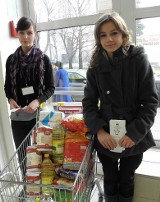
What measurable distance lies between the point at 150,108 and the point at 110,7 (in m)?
1.16

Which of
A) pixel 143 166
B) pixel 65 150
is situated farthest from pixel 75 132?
pixel 143 166

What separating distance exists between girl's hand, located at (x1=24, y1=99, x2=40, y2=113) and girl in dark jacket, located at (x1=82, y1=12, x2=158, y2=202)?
467 mm

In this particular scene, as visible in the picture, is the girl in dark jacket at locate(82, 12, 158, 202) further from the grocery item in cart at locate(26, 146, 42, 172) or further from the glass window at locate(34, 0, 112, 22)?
the glass window at locate(34, 0, 112, 22)

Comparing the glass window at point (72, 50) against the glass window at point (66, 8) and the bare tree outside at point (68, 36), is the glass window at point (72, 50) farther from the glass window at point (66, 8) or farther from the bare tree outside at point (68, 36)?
the glass window at point (66, 8)

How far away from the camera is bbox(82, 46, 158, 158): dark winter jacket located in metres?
1.29

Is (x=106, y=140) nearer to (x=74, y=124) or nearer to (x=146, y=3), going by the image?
(x=74, y=124)

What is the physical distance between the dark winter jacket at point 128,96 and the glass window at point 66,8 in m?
0.93

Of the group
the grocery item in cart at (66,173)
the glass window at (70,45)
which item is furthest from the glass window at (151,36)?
the grocery item in cart at (66,173)

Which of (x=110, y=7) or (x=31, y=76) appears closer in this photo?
(x=31, y=76)

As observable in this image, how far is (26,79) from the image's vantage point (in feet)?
6.10

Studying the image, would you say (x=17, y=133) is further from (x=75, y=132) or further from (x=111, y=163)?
(x=111, y=163)

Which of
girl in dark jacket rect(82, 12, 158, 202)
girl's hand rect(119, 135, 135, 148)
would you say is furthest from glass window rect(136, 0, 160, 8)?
girl's hand rect(119, 135, 135, 148)

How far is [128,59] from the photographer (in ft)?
4.35

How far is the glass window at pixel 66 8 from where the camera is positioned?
2.11 metres
